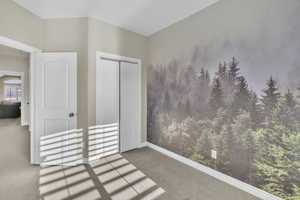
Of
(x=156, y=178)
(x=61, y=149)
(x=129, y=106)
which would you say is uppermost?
(x=129, y=106)

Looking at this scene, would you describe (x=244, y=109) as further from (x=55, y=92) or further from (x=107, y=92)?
(x=55, y=92)

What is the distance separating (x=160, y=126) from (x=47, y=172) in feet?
6.81

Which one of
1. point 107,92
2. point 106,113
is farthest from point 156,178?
point 107,92

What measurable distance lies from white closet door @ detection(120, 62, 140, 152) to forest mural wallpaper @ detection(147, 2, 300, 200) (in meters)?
0.88

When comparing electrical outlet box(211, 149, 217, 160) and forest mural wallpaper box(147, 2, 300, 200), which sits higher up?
forest mural wallpaper box(147, 2, 300, 200)

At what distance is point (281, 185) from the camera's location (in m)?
1.56

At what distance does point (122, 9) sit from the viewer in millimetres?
2314

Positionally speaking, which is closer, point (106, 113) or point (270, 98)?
point (270, 98)

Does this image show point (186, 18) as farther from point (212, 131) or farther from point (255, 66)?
point (212, 131)

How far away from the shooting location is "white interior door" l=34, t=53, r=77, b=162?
7.88 feet

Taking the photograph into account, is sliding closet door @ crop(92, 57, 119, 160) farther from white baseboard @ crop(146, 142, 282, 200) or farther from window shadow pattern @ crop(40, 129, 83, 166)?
white baseboard @ crop(146, 142, 282, 200)

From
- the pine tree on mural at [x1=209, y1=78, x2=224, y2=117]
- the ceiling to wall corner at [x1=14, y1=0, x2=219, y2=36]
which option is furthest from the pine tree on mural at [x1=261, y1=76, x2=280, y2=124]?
the ceiling to wall corner at [x1=14, y1=0, x2=219, y2=36]

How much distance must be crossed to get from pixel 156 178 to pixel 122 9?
268 centimetres

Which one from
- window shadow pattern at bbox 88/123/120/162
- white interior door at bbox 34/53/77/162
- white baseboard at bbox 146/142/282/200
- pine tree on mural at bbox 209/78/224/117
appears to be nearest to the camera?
white baseboard at bbox 146/142/282/200
